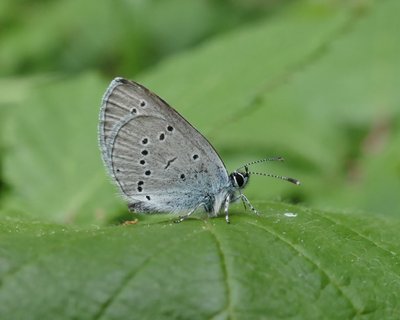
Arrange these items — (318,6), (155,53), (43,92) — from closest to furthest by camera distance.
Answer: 1. (43,92)
2. (318,6)
3. (155,53)

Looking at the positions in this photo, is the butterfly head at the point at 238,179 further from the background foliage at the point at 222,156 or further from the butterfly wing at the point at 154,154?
the background foliage at the point at 222,156

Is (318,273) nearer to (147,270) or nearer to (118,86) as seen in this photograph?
(147,270)

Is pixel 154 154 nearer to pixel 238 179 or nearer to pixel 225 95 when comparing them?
pixel 238 179

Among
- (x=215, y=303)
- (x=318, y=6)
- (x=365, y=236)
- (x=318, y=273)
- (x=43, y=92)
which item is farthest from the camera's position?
(x=318, y=6)

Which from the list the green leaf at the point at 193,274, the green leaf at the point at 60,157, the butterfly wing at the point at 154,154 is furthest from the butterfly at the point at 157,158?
the green leaf at the point at 193,274

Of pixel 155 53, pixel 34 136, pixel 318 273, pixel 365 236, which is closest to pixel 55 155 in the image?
pixel 34 136

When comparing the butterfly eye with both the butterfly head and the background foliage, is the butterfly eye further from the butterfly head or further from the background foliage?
the background foliage
